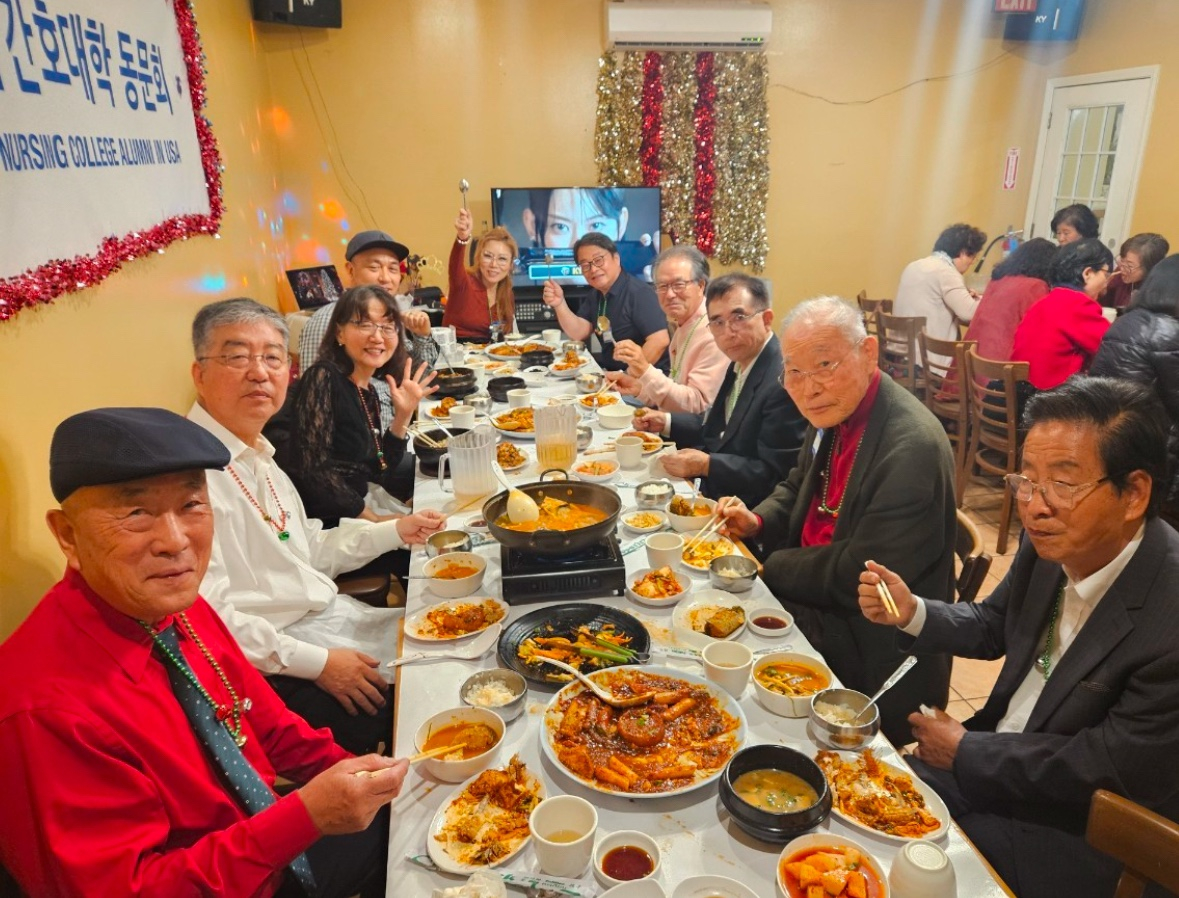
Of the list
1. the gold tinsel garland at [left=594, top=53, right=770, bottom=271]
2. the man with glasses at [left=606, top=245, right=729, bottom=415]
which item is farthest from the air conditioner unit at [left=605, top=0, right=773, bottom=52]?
the man with glasses at [left=606, top=245, right=729, bottom=415]

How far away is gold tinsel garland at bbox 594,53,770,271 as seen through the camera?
6.58 meters

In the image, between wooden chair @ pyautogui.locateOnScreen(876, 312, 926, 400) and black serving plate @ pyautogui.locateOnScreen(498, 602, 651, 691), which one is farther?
wooden chair @ pyautogui.locateOnScreen(876, 312, 926, 400)

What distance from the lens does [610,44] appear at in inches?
254

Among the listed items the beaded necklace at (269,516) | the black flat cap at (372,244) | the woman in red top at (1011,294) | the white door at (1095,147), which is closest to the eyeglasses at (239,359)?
the beaded necklace at (269,516)

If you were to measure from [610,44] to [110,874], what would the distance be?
6916 mm

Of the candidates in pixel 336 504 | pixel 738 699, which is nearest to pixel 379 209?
pixel 336 504

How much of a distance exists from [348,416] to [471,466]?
783 mm

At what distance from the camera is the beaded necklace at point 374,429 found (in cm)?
304

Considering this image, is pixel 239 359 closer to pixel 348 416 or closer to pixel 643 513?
pixel 348 416

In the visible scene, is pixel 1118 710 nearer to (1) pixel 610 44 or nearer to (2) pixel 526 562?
(2) pixel 526 562

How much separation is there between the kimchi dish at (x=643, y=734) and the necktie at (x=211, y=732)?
547mm

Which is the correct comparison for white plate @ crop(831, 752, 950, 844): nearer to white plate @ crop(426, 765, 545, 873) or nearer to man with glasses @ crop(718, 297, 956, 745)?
white plate @ crop(426, 765, 545, 873)

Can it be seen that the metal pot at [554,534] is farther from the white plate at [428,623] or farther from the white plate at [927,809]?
the white plate at [927,809]

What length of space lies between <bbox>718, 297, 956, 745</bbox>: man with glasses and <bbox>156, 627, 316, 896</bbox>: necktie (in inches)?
57.5
